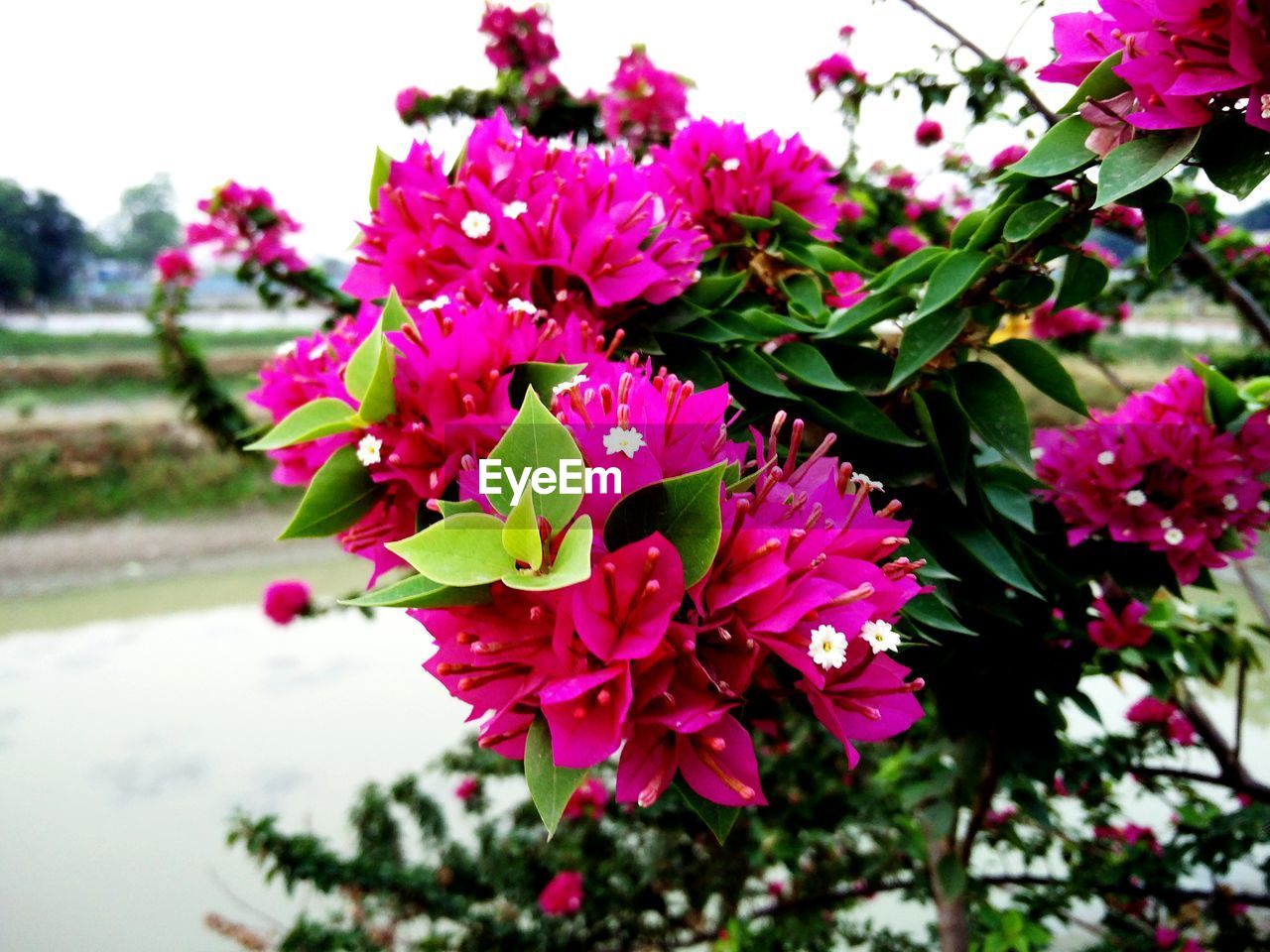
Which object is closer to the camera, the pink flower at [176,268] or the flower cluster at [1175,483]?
the flower cluster at [1175,483]

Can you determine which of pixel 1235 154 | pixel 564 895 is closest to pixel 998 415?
pixel 1235 154

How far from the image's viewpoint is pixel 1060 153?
1.10 feet

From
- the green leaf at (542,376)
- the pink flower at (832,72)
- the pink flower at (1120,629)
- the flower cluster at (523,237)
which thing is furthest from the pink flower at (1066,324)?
the green leaf at (542,376)

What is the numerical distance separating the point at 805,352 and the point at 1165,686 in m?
0.74

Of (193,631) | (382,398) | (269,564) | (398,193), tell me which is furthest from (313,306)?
(269,564)

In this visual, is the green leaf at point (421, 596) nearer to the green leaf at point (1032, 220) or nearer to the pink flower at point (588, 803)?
the green leaf at point (1032, 220)

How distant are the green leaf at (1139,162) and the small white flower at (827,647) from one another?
0.67 ft

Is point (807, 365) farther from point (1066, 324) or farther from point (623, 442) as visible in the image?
point (1066, 324)

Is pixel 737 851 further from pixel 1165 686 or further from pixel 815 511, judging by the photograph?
pixel 815 511

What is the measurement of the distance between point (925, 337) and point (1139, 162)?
0.42ft

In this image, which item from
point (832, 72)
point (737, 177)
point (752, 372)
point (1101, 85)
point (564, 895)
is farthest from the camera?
point (564, 895)

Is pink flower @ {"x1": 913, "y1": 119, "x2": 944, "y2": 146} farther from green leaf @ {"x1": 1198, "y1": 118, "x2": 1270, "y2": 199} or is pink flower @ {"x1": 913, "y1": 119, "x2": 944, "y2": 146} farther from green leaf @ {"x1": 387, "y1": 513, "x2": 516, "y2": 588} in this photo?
green leaf @ {"x1": 387, "y1": 513, "x2": 516, "y2": 588}

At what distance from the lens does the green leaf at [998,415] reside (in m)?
0.42

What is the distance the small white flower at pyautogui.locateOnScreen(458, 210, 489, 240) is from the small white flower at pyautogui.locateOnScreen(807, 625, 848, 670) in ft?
1.02
